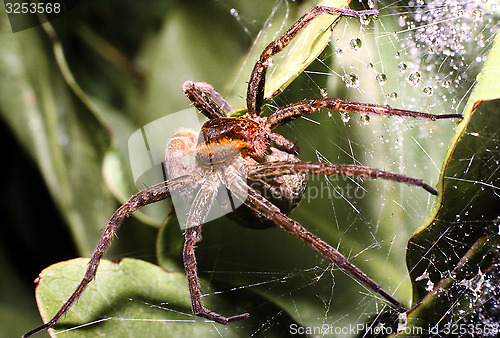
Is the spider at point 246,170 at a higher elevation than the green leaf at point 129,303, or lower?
higher

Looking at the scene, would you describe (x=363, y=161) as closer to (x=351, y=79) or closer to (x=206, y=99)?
(x=351, y=79)

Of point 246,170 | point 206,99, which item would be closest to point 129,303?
point 246,170

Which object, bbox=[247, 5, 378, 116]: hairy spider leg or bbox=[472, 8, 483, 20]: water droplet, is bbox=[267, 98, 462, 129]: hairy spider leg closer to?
bbox=[247, 5, 378, 116]: hairy spider leg

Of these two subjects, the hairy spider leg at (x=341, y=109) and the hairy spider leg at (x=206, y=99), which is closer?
the hairy spider leg at (x=341, y=109)

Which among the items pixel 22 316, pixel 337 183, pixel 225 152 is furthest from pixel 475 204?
pixel 22 316

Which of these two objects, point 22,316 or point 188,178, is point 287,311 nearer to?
point 188,178

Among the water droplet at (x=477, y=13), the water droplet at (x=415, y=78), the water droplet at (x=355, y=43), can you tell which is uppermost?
the water droplet at (x=355, y=43)

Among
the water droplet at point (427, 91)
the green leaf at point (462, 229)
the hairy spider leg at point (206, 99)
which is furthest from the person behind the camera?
the hairy spider leg at point (206, 99)

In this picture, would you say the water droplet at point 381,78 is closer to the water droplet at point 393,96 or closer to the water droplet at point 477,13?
the water droplet at point 393,96

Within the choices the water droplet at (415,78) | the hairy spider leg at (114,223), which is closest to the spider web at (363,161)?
the water droplet at (415,78)

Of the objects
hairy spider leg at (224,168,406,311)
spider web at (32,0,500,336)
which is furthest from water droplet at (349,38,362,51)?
hairy spider leg at (224,168,406,311)
